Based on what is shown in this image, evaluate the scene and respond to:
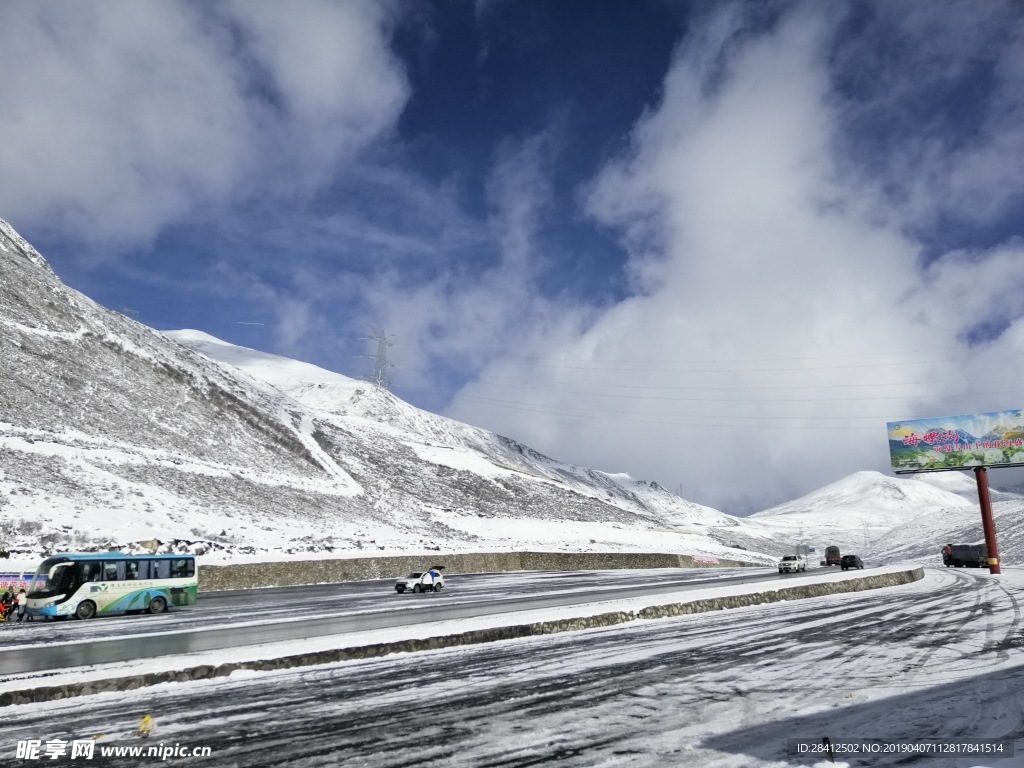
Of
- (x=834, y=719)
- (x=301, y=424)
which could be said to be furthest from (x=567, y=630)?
(x=301, y=424)

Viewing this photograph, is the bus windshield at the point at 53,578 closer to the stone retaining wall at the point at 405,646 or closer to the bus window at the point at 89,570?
the bus window at the point at 89,570

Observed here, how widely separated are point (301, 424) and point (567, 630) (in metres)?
78.6

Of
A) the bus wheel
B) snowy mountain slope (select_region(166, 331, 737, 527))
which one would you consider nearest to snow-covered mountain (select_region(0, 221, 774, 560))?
snowy mountain slope (select_region(166, 331, 737, 527))

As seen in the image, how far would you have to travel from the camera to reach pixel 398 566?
153 ft

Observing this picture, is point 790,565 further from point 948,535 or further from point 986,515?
point 948,535

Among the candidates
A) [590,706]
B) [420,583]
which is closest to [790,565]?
[420,583]

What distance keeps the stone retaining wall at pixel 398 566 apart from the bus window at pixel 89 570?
1073cm

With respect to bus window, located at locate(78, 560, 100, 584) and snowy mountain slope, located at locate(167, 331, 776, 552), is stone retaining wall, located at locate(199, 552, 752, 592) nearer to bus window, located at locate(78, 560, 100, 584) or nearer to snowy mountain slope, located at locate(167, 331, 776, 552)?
bus window, located at locate(78, 560, 100, 584)

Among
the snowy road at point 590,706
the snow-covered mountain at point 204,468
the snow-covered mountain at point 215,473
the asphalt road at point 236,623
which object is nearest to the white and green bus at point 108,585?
the asphalt road at point 236,623

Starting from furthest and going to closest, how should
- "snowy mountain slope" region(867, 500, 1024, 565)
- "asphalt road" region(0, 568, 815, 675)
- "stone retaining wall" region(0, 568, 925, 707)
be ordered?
1. "snowy mountain slope" region(867, 500, 1024, 565)
2. "asphalt road" region(0, 568, 815, 675)
3. "stone retaining wall" region(0, 568, 925, 707)

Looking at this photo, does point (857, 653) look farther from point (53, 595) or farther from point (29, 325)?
point (29, 325)

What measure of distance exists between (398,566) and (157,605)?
2214cm

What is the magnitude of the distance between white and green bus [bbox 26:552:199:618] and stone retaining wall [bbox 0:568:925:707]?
678 inches

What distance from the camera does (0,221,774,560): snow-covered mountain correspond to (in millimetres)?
46000
